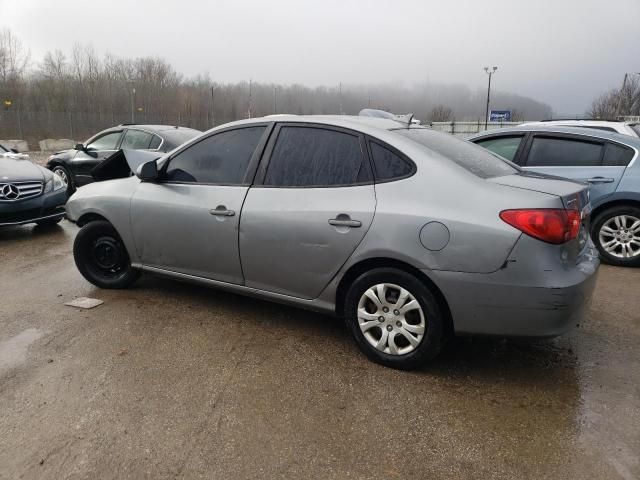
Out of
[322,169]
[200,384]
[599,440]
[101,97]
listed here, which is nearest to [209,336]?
[200,384]

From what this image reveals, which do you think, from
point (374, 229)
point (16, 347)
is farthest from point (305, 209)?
point (16, 347)

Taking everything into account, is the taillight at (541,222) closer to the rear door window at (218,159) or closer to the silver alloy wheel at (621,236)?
the rear door window at (218,159)

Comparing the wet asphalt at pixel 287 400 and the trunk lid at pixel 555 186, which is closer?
the wet asphalt at pixel 287 400

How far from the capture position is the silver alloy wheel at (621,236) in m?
5.48

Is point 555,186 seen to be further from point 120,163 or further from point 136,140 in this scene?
point 136,140

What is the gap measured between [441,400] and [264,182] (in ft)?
6.13

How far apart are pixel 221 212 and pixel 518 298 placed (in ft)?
6.87

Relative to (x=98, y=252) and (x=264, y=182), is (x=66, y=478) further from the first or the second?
(x=98, y=252)

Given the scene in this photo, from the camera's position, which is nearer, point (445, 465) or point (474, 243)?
point (445, 465)

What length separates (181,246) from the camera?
3873 millimetres

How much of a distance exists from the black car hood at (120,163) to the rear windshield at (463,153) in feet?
9.00

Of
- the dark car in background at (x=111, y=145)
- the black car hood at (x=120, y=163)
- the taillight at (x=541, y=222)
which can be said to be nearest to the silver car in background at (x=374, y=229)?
the taillight at (x=541, y=222)

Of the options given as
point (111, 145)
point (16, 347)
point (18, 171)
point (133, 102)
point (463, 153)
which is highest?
point (133, 102)

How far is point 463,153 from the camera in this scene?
3.30m
